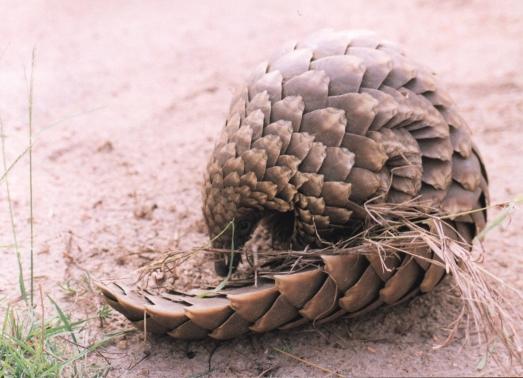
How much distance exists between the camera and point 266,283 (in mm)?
2367

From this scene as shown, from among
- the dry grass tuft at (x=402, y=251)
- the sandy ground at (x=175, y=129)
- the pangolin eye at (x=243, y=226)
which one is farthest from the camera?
the pangolin eye at (x=243, y=226)

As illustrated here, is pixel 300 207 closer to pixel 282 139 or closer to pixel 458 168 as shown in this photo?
pixel 282 139

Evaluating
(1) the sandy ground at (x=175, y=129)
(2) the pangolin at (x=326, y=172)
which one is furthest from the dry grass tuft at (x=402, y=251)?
(1) the sandy ground at (x=175, y=129)

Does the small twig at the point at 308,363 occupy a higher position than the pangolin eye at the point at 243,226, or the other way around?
the pangolin eye at the point at 243,226

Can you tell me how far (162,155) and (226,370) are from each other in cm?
160

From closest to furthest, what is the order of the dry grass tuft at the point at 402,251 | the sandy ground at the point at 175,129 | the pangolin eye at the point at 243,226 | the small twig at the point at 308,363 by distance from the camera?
the dry grass tuft at the point at 402,251, the small twig at the point at 308,363, the sandy ground at the point at 175,129, the pangolin eye at the point at 243,226

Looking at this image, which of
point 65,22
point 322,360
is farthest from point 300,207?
point 65,22

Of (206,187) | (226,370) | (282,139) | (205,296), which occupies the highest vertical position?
(282,139)

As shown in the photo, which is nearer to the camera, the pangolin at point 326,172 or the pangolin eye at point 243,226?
the pangolin at point 326,172

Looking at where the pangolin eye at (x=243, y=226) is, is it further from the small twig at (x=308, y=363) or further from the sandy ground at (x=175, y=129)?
the small twig at (x=308, y=363)

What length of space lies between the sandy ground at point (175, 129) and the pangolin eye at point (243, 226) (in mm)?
278

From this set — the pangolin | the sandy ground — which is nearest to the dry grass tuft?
the pangolin

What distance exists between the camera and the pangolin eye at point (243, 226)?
101 inches

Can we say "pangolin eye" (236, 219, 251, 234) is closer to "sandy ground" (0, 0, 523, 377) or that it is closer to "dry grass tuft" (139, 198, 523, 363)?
"dry grass tuft" (139, 198, 523, 363)
